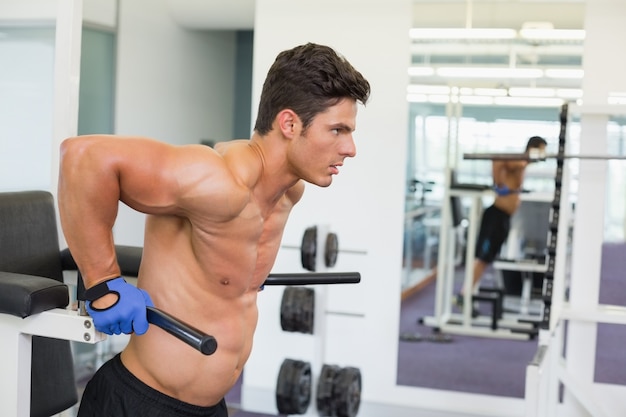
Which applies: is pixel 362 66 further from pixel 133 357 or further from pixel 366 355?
pixel 133 357

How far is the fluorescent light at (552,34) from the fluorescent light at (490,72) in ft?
0.66

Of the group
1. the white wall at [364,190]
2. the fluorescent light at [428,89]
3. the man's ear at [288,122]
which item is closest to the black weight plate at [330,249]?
the white wall at [364,190]

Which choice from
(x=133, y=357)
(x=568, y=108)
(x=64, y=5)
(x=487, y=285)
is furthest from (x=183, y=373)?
(x=487, y=285)

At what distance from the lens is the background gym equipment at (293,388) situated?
336 centimetres

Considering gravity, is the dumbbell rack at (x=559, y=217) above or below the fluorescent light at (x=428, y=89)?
below

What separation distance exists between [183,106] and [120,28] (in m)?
1.02

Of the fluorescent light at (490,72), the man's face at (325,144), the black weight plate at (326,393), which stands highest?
the fluorescent light at (490,72)

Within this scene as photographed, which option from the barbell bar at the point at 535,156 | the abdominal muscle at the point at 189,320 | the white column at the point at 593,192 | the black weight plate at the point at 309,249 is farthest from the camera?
the white column at the point at 593,192

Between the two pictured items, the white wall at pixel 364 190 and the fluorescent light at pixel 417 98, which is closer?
the white wall at pixel 364 190

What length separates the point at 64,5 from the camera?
2734 mm

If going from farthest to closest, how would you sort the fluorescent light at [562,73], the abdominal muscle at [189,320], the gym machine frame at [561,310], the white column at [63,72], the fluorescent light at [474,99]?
the fluorescent light at [474,99] < the fluorescent light at [562,73] < the gym machine frame at [561,310] < the white column at [63,72] < the abdominal muscle at [189,320]

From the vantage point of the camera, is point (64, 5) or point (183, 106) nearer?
point (64, 5)

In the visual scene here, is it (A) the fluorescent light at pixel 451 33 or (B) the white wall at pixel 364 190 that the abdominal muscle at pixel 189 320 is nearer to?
(B) the white wall at pixel 364 190

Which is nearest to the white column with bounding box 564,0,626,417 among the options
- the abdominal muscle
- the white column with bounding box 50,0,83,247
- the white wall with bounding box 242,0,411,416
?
the white wall with bounding box 242,0,411,416
